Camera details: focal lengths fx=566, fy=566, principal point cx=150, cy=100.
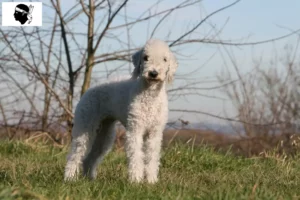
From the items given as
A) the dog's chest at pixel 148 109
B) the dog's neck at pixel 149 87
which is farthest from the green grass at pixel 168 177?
the dog's neck at pixel 149 87

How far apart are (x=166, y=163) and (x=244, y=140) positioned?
7.97ft

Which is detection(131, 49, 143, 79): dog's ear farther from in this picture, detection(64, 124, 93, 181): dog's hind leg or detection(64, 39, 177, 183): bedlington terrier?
detection(64, 124, 93, 181): dog's hind leg

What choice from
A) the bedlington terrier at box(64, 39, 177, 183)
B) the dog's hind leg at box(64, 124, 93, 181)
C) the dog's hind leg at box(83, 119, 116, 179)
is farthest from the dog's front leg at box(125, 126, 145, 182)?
the dog's hind leg at box(83, 119, 116, 179)

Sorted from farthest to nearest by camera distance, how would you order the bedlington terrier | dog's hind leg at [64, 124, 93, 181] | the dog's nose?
dog's hind leg at [64, 124, 93, 181]
the bedlington terrier
the dog's nose

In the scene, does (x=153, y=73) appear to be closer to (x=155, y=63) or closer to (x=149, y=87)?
(x=155, y=63)

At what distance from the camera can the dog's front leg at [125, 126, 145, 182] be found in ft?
16.1

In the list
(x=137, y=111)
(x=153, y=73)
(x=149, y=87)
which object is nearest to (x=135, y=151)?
(x=137, y=111)

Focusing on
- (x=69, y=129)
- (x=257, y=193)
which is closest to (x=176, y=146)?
(x=69, y=129)

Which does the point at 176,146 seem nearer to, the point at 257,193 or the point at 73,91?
the point at 73,91

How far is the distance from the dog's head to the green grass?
2.90ft

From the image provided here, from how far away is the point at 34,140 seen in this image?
8555mm

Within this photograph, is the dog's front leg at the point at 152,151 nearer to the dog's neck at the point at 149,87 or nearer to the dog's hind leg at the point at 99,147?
the dog's neck at the point at 149,87

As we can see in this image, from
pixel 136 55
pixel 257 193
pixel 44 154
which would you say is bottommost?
pixel 44 154

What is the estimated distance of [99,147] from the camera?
231 inches
